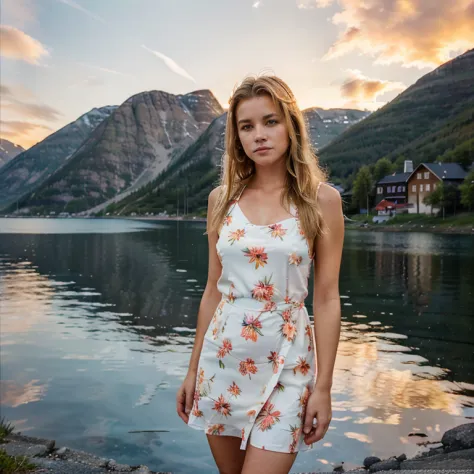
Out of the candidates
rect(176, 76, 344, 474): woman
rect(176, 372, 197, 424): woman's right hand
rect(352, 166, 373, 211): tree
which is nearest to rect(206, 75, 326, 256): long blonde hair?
rect(176, 76, 344, 474): woman

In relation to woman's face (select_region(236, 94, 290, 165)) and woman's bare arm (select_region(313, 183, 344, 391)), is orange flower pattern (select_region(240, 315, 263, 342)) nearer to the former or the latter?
woman's bare arm (select_region(313, 183, 344, 391))

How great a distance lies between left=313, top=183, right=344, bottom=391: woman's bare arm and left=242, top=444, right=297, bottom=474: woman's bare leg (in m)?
0.49

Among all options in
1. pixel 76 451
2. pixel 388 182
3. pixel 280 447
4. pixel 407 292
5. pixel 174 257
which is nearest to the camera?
pixel 280 447

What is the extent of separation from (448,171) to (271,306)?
12056 centimetres

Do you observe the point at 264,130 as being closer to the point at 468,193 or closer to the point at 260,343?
the point at 260,343

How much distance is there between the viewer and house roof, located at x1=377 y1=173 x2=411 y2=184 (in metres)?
124

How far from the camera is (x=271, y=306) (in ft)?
10.6

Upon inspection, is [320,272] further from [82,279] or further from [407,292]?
[82,279]

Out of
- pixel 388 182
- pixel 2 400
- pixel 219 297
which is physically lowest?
pixel 2 400

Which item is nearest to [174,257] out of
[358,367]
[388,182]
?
[358,367]

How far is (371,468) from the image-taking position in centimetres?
848

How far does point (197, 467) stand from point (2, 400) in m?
5.69

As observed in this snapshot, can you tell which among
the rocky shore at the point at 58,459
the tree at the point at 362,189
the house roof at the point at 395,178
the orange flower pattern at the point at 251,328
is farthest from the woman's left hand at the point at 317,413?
the house roof at the point at 395,178

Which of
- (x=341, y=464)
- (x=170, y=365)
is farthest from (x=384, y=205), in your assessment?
(x=341, y=464)
